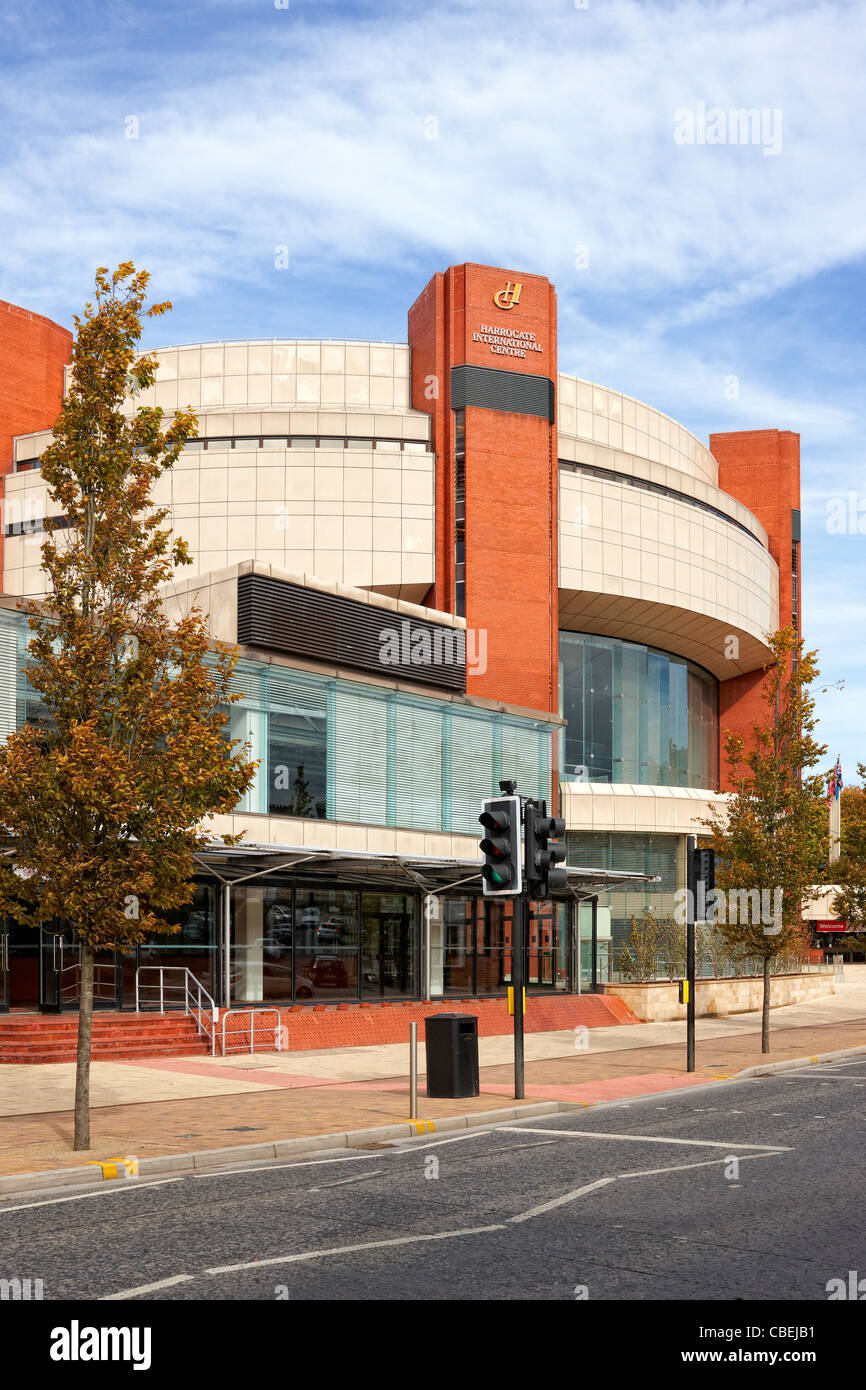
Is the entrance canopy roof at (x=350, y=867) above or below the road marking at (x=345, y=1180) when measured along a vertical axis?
above

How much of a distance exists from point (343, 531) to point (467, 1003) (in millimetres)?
17667

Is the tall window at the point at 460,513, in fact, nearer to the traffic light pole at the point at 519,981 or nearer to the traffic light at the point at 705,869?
the traffic light at the point at 705,869

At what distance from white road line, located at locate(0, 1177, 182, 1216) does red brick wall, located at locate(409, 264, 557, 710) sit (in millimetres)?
30651

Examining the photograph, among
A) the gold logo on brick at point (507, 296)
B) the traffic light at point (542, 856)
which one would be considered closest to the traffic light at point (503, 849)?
the traffic light at point (542, 856)

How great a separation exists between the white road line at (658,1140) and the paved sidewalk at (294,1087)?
1260mm

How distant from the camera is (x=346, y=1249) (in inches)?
359

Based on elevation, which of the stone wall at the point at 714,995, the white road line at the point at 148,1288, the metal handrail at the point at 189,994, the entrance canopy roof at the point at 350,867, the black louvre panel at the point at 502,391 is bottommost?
the stone wall at the point at 714,995

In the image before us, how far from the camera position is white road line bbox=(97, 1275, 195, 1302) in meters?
7.77

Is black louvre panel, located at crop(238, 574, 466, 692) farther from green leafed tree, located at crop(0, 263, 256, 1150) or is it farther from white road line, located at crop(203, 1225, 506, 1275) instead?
white road line, located at crop(203, 1225, 506, 1275)

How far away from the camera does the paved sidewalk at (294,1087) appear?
572 inches

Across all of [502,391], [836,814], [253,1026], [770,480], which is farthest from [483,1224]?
[770,480]

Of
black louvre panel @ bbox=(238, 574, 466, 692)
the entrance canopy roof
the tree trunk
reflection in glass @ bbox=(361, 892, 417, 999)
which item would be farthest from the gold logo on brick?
the tree trunk
